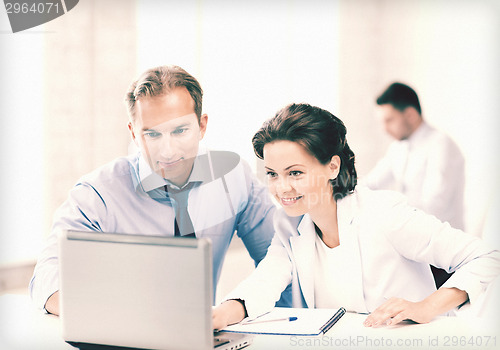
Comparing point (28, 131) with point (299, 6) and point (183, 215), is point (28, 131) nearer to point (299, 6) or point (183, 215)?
point (183, 215)

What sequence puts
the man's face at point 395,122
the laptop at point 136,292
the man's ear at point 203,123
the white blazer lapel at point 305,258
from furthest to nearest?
the man's face at point 395,122, the man's ear at point 203,123, the white blazer lapel at point 305,258, the laptop at point 136,292

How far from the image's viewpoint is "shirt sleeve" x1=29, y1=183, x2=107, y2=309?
5.07 feet

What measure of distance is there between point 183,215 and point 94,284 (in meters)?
0.83

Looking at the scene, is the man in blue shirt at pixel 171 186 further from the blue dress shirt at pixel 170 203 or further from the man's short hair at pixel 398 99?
the man's short hair at pixel 398 99

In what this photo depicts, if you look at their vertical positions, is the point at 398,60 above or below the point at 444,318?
above

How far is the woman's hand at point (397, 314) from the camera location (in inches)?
51.8

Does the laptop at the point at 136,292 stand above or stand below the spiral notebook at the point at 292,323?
above

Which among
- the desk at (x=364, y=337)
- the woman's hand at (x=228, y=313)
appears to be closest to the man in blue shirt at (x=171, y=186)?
the desk at (x=364, y=337)

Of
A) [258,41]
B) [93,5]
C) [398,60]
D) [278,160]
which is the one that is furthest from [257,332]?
[398,60]

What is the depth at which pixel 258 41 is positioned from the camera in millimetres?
4164

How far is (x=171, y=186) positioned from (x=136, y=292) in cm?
85

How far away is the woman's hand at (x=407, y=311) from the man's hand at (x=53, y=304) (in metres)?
0.81

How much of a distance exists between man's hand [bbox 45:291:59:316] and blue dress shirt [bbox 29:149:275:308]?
1.01 feet

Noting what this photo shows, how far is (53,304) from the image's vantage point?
150 cm
